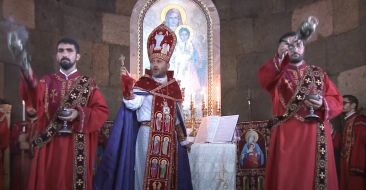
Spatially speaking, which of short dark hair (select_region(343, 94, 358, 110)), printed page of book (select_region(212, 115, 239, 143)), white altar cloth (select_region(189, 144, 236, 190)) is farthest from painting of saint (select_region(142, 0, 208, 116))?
short dark hair (select_region(343, 94, 358, 110))

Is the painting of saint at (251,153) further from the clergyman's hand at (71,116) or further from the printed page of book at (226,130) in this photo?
the clergyman's hand at (71,116)

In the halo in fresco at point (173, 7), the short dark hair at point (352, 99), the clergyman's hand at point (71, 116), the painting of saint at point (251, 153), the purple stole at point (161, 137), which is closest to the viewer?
the clergyman's hand at point (71, 116)

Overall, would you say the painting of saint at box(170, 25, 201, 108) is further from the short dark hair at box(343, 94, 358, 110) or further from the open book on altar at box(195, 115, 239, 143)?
the short dark hair at box(343, 94, 358, 110)

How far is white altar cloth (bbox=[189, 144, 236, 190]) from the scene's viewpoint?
743cm

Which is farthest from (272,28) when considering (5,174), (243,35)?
(5,174)

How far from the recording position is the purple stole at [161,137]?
6.34 metres

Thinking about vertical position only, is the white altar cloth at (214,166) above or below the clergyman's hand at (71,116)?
below

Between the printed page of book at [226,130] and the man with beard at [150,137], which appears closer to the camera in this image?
the man with beard at [150,137]

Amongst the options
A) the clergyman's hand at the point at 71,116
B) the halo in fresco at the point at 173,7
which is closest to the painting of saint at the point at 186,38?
the halo in fresco at the point at 173,7

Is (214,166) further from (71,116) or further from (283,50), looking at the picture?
(71,116)

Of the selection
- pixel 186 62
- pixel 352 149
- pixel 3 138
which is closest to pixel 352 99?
pixel 352 149

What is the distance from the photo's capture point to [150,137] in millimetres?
6402

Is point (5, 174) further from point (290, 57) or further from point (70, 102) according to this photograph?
point (290, 57)

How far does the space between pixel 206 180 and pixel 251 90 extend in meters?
2.41
